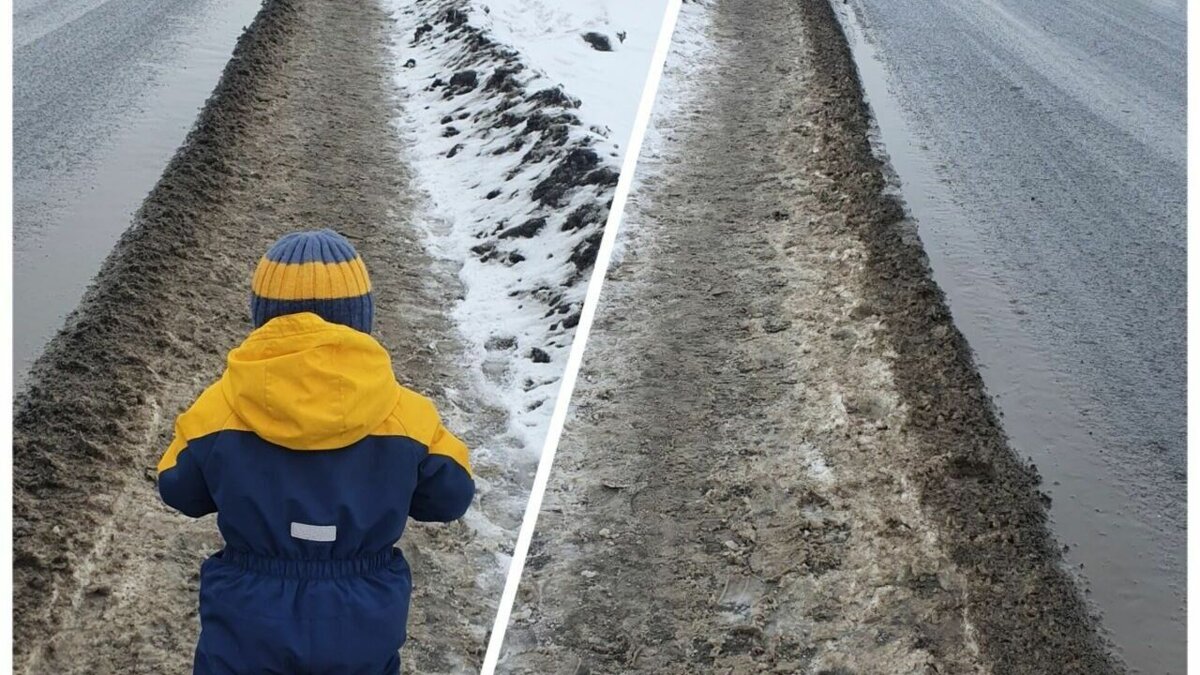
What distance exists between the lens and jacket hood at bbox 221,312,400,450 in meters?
2.75

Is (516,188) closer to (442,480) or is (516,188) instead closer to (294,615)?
(442,480)

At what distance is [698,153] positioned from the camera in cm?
843

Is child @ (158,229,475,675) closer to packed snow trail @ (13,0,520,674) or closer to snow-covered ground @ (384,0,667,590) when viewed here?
packed snow trail @ (13,0,520,674)

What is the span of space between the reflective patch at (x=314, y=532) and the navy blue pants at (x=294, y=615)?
0.23 ft

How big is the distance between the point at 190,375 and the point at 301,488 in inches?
108

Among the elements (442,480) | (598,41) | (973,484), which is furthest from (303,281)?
(598,41)

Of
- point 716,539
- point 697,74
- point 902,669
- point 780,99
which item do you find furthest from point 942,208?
point 902,669

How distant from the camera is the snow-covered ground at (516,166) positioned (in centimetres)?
563

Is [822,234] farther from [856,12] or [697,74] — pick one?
[856,12]

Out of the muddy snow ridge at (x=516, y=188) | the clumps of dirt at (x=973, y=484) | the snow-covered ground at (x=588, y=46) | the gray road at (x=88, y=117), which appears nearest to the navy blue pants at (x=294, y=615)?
the clumps of dirt at (x=973, y=484)

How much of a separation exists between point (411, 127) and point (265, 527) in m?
6.44

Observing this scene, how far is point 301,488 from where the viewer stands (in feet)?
9.26

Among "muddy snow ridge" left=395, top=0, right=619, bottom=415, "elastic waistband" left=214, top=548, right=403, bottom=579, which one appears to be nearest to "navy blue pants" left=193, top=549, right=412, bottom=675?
"elastic waistband" left=214, top=548, right=403, bottom=579

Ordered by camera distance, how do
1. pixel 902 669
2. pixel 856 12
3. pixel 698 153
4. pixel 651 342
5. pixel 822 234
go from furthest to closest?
pixel 856 12 → pixel 698 153 → pixel 822 234 → pixel 651 342 → pixel 902 669
